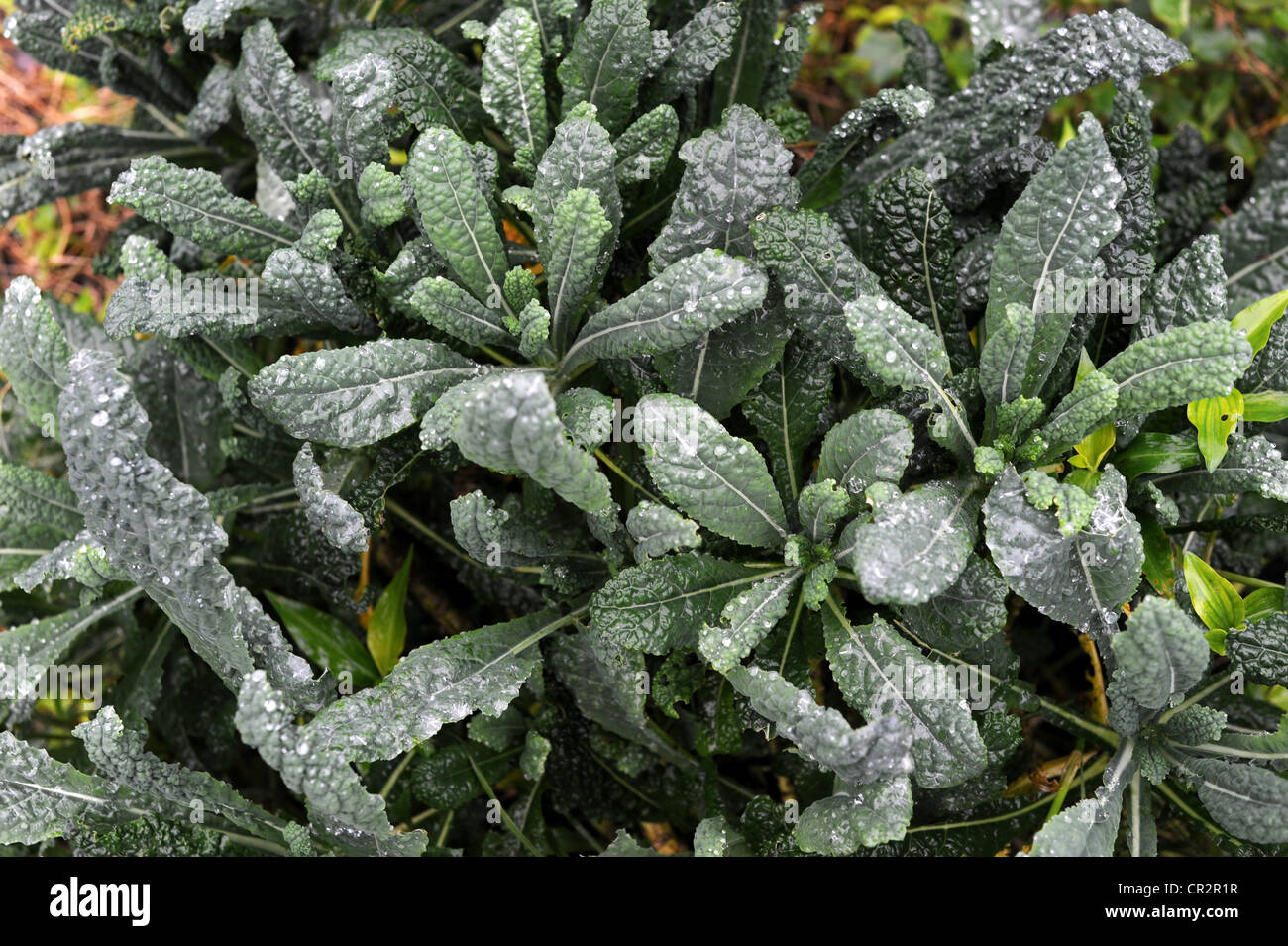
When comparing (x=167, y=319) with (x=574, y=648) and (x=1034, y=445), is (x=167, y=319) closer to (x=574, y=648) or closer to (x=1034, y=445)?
(x=574, y=648)

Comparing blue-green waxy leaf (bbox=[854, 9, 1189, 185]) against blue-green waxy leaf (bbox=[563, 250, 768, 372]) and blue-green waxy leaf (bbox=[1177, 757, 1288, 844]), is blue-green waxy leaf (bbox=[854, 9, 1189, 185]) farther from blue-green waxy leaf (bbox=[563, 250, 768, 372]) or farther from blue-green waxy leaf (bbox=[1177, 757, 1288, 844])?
blue-green waxy leaf (bbox=[1177, 757, 1288, 844])

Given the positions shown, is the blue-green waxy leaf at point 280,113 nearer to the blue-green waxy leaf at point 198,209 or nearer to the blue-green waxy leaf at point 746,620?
the blue-green waxy leaf at point 198,209

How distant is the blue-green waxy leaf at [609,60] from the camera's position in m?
1.63

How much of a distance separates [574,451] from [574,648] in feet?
1.79

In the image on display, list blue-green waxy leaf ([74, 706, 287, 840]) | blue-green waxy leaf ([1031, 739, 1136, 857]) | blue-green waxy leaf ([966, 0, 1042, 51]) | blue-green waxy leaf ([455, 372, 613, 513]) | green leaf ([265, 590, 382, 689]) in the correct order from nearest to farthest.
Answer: blue-green waxy leaf ([455, 372, 613, 513]) < blue-green waxy leaf ([1031, 739, 1136, 857]) < blue-green waxy leaf ([74, 706, 287, 840]) < green leaf ([265, 590, 382, 689]) < blue-green waxy leaf ([966, 0, 1042, 51])

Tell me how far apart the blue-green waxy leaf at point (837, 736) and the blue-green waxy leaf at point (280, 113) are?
1241 mm

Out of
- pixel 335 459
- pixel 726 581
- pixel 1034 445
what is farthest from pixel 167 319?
pixel 1034 445

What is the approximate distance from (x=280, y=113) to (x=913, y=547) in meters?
1.38

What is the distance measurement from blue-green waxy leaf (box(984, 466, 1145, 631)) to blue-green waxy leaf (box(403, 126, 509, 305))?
2.91ft

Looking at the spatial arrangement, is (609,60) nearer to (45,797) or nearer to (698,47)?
(698,47)

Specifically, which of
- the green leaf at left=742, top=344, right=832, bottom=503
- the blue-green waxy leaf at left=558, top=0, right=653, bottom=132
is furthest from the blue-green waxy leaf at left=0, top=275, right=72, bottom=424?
the green leaf at left=742, top=344, right=832, bottom=503

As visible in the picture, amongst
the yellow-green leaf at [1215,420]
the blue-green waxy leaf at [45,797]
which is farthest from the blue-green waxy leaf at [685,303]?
the blue-green waxy leaf at [45,797]

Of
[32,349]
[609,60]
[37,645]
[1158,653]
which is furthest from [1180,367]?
[37,645]

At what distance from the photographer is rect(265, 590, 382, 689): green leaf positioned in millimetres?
1853
